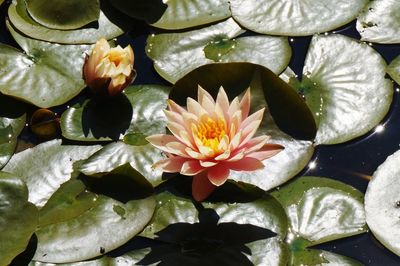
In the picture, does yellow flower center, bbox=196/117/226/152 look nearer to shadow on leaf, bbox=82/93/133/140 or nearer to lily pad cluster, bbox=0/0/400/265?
lily pad cluster, bbox=0/0/400/265

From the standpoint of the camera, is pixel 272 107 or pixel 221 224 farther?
pixel 272 107

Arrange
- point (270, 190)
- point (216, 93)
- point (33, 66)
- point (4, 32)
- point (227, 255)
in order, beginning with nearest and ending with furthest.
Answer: point (227, 255)
point (270, 190)
point (216, 93)
point (33, 66)
point (4, 32)

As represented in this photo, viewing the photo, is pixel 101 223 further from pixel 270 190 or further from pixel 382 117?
pixel 382 117

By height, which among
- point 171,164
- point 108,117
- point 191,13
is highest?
point 191,13

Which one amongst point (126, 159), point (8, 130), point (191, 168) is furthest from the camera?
point (8, 130)

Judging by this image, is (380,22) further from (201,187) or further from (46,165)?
(46,165)

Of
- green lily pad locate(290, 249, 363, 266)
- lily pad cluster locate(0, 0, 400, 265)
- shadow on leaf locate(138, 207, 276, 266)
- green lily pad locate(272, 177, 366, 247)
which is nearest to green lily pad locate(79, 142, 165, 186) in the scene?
lily pad cluster locate(0, 0, 400, 265)

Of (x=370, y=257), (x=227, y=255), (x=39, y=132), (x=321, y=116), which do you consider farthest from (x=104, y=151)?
(x=370, y=257)

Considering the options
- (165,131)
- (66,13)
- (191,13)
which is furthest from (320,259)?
(66,13)
